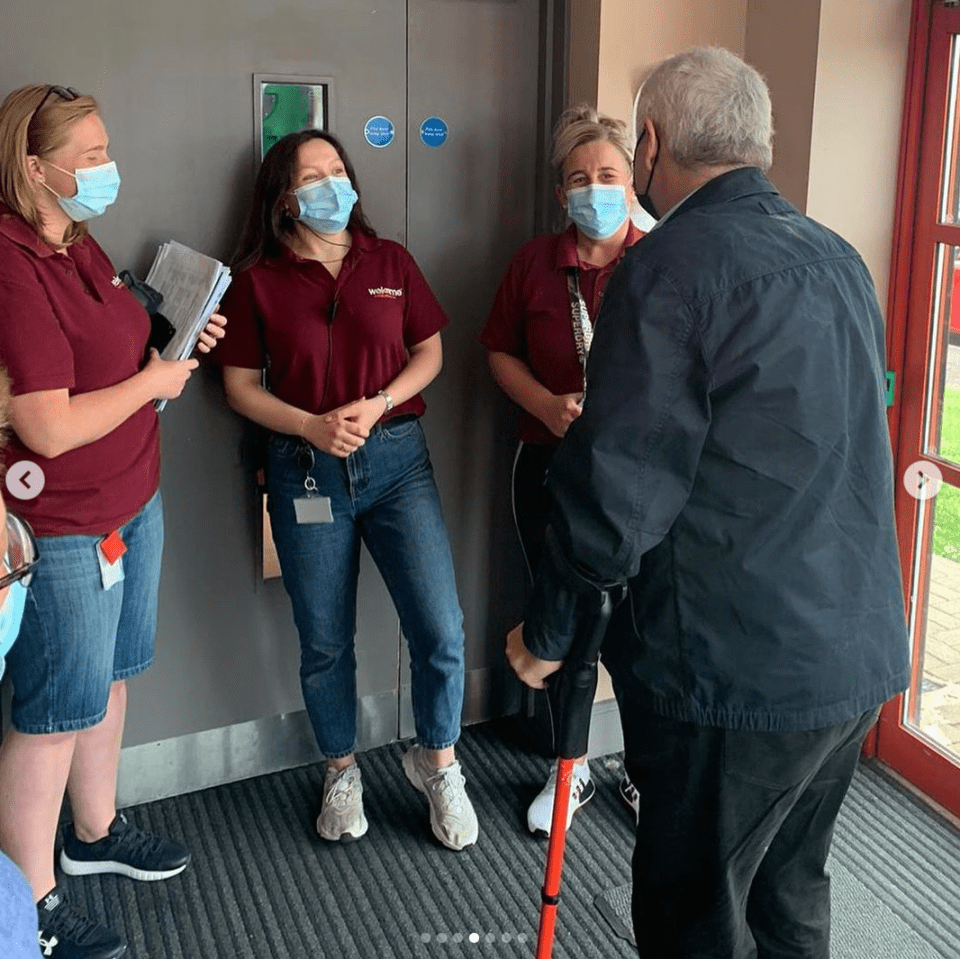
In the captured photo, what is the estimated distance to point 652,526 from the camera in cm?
162

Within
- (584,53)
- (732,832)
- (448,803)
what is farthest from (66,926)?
(584,53)

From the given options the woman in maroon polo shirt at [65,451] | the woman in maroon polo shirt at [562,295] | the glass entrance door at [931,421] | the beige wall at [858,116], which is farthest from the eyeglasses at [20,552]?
the glass entrance door at [931,421]

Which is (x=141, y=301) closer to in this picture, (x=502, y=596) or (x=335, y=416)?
(x=335, y=416)

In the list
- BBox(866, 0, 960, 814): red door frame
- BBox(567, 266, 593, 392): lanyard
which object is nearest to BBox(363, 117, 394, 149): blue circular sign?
BBox(567, 266, 593, 392): lanyard

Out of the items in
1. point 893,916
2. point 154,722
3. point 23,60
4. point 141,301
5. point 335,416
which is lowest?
point 893,916

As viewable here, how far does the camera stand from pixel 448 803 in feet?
9.34

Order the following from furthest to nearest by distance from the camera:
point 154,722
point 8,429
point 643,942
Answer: point 154,722 < point 8,429 < point 643,942

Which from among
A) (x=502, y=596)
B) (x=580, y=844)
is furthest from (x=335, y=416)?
(x=580, y=844)

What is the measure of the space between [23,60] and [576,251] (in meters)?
1.27

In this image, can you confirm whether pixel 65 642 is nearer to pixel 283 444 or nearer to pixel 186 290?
pixel 283 444

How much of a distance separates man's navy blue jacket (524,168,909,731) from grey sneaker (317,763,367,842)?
4.50 feet

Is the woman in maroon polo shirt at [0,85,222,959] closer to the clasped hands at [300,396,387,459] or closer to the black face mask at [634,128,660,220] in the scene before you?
the clasped hands at [300,396,387,459]

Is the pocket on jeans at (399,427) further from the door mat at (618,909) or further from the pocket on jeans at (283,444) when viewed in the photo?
the door mat at (618,909)

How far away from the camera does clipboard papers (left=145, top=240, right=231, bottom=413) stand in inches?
98.0
